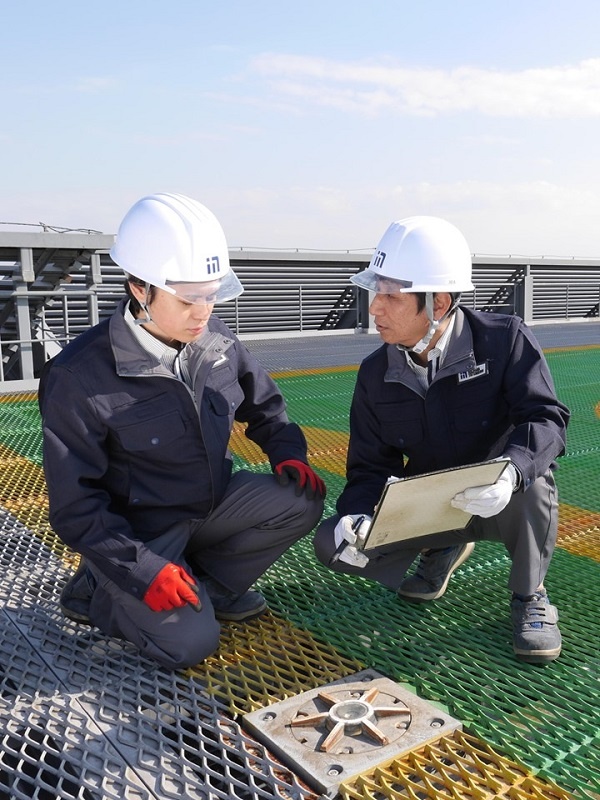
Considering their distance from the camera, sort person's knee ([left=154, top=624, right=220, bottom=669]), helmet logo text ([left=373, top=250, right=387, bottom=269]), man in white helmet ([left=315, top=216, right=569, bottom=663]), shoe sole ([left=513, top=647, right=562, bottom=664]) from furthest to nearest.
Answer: helmet logo text ([left=373, top=250, right=387, bottom=269]) → man in white helmet ([left=315, top=216, right=569, bottom=663]) → shoe sole ([left=513, top=647, right=562, bottom=664]) → person's knee ([left=154, top=624, right=220, bottom=669])

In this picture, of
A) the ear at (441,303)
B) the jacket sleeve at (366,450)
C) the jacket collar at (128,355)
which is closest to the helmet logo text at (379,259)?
the ear at (441,303)

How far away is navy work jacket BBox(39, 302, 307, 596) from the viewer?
2.24 m

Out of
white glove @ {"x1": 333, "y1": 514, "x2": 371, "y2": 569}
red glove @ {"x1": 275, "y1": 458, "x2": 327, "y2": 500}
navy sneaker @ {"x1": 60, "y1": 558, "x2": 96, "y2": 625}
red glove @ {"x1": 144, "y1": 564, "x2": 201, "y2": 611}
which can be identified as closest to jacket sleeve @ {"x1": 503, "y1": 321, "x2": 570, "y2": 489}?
white glove @ {"x1": 333, "y1": 514, "x2": 371, "y2": 569}

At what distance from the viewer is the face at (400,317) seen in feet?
8.83

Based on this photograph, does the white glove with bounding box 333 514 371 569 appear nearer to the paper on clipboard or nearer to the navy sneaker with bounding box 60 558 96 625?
the paper on clipboard

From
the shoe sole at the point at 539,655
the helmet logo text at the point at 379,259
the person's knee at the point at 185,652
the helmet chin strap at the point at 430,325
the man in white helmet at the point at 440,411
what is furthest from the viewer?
the helmet logo text at the point at 379,259

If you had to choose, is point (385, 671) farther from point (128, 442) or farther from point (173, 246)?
point (173, 246)

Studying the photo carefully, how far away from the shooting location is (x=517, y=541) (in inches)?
97.1

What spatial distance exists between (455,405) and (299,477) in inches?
25.0

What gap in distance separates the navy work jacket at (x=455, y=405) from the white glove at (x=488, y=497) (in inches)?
9.9

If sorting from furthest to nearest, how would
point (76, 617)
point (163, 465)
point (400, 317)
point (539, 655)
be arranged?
point (400, 317) < point (76, 617) < point (163, 465) < point (539, 655)

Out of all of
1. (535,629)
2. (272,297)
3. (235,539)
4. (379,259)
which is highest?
(379,259)

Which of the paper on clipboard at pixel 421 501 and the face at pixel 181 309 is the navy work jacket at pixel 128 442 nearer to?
the face at pixel 181 309

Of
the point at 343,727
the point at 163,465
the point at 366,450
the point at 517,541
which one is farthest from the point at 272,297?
the point at 343,727
